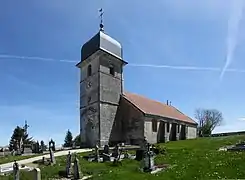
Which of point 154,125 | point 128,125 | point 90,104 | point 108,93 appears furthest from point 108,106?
Answer: point 154,125

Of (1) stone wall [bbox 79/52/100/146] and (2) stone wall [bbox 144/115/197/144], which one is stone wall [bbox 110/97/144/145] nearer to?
(2) stone wall [bbox 144/115/197/144]

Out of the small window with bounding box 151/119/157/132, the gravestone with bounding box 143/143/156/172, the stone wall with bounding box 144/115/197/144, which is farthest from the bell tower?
the gravestone with bounding box 143/143/156/172

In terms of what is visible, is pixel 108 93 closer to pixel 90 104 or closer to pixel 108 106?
pixel 108 106

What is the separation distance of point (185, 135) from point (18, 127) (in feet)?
95.9

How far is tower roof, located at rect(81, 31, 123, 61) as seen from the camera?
42.6 meters

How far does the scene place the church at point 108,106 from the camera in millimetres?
41750

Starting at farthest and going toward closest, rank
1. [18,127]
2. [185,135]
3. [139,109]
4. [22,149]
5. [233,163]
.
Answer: [18,127]
[185,135]
[139,109]
[22,149]
[233,163]

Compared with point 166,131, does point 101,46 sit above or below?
above

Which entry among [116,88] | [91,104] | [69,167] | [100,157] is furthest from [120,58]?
[69,167]

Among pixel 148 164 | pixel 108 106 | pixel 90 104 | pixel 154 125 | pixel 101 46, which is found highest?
pixel 101 46

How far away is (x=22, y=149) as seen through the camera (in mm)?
38781

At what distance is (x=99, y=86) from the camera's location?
4184 centimetres

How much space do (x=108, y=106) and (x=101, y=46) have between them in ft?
24.3

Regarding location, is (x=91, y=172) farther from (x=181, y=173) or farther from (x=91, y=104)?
(x=91, y=104)
